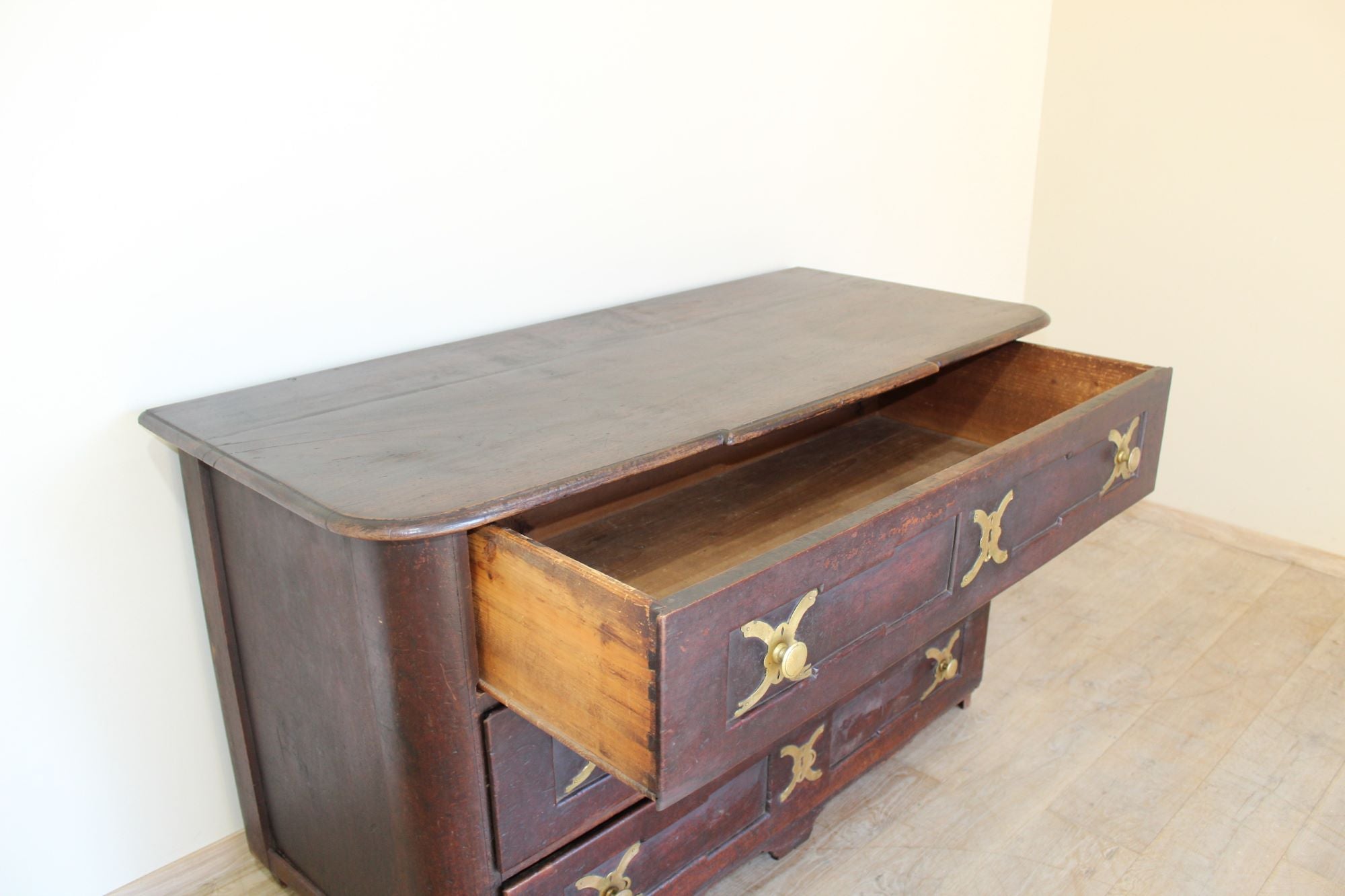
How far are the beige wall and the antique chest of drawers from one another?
2.95 feet

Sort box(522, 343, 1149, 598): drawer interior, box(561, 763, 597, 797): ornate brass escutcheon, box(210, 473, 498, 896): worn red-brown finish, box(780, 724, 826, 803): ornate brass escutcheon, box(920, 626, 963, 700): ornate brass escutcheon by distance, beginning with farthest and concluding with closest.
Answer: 1. box(920, 626, 963, 700): ornate brass escutcheon
2. box(780, 724, 826, 803): ornate brass escutcheon
3. box(522, 343, 1149, 598): drawer interior
4. box(561, 763, 597, 797): ornate brass escutcheon
5. box(210, 473, 498, 896): worn red-brown finish

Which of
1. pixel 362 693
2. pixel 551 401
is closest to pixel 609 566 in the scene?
pixel 551 401

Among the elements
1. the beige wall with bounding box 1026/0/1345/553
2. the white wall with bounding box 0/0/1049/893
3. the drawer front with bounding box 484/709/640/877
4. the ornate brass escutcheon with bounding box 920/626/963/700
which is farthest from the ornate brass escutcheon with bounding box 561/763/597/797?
the beige wall with bounding box 1026/0/1345/553

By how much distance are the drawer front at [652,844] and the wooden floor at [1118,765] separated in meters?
0.13

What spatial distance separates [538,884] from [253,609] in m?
0.42

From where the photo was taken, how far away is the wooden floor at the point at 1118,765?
1.40 metres

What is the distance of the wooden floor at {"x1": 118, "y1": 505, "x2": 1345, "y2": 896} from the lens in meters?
1.40

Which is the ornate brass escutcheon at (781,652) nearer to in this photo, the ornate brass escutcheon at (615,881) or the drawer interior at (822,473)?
the drawer interior at (822,473)

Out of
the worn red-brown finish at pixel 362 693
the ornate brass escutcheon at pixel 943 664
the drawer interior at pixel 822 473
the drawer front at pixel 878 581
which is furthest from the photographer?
the ornate brass escutcheon at pixel 943 664

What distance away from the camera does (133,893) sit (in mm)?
1312

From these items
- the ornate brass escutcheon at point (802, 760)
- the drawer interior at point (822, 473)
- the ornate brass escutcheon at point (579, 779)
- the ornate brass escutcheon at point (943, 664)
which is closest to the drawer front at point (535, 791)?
the ornate brass escutcheon at point (579, 779)

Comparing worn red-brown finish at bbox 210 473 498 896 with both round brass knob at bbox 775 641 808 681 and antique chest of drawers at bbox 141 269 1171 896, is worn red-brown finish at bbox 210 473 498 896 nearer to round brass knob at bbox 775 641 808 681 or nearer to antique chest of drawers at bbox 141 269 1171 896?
antique chest of drawers at bbox 141 269 1171 896

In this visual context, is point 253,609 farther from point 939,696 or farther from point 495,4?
point 939,696

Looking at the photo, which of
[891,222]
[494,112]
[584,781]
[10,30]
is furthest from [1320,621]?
[10,30]
